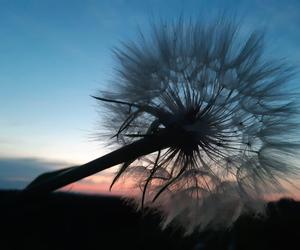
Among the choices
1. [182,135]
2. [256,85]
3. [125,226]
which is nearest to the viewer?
[182,135]

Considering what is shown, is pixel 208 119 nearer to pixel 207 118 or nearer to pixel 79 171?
pixel 207 118

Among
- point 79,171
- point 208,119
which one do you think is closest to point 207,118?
point 208,119

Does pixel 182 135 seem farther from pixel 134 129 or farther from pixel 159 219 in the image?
pixel 159 219

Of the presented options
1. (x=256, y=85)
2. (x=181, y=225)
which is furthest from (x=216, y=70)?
(x=181, y=225)

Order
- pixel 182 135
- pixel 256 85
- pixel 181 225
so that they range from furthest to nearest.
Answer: pixel 181 225
pixel 256 85
pixel 182 135

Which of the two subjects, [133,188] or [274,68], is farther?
[133,188]

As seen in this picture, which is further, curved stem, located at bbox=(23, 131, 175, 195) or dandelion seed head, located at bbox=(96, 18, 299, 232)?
dandelion seed head, located at bbox=(96, 18, 299, 232)

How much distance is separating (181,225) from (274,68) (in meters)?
1.28

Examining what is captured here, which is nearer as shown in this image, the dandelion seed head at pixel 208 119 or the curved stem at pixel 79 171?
the curved stem at pixel 79 171

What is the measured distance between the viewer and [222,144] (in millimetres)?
3285

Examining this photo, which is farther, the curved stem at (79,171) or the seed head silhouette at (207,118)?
the seed head silhouette at (207,118)

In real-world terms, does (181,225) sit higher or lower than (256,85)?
lower

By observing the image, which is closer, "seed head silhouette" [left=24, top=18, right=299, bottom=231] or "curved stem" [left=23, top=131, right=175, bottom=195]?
"curved stem" [left=23, top=131, right=175, bottom=195]

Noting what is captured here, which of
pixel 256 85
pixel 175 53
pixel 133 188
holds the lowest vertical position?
pixel 133 188
